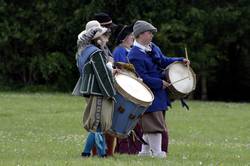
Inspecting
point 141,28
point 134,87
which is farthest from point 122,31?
point 134,87

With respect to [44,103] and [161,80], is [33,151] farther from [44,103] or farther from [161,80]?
[44,103]

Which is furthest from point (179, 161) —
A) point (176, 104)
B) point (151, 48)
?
point (176, 104)

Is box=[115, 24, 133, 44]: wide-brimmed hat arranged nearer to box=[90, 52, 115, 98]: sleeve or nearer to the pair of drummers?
the pair of drummers

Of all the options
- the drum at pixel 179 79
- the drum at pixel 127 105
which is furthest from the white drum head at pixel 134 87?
the drum at pixel 179 79

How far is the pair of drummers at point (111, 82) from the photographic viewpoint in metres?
8.77

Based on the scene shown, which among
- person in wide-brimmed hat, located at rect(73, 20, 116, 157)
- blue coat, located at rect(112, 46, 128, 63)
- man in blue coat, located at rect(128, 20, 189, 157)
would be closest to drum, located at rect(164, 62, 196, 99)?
man in blue coat, located at rect(128, 20, 189, 157)

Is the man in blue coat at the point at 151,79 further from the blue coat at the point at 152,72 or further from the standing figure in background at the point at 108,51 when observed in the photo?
the standing figure in background at the point at 108,51

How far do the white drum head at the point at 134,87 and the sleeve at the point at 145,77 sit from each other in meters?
0.32

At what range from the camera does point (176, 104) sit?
24.0 m

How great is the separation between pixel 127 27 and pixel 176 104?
1415cm

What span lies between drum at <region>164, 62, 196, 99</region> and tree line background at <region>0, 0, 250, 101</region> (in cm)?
2133

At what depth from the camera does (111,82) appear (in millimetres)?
8742

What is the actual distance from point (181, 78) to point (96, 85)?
153 cm

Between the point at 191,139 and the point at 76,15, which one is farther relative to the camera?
the point at 76,15
